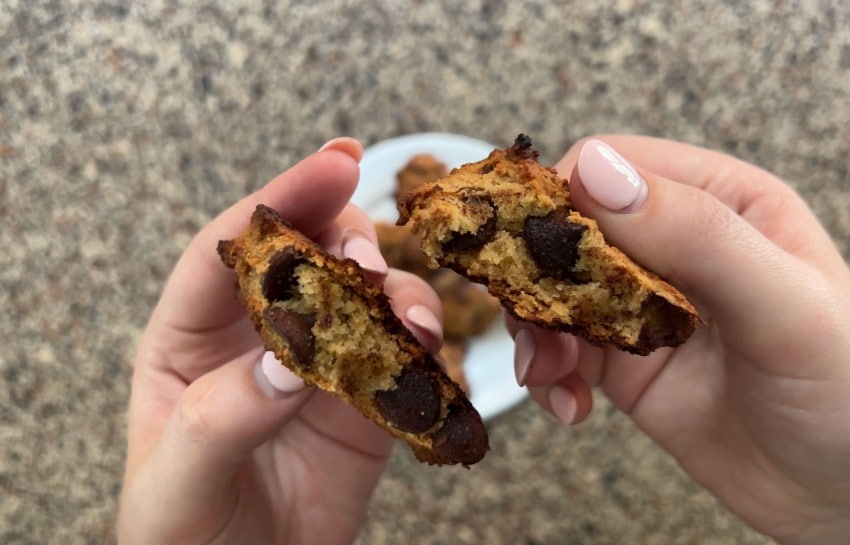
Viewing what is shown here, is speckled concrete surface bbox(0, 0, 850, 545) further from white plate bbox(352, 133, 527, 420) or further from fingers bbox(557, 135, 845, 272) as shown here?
fingers bbox(557, 135, 845, 272)

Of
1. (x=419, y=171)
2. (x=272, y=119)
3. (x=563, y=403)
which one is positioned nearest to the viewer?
(x=563, y=403)

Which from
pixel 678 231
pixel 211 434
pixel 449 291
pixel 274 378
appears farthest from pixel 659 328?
pixel 449 291

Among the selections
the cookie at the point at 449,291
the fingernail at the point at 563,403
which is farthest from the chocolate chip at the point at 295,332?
the cookie at the point at 449,291

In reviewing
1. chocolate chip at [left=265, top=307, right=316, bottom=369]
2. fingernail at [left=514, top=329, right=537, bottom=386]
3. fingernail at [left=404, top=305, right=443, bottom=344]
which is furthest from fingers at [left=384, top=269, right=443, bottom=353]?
chocolate chip at [left=265, top=307, right=316, bottom=369]

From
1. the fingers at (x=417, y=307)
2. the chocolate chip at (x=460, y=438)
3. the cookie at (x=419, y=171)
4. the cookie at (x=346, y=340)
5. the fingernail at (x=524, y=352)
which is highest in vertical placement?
the cookie at (x=346, y=340)

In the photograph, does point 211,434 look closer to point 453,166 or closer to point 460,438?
point 460,438

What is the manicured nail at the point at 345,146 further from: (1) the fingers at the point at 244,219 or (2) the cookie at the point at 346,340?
(2) the cookie at the point at 346,340

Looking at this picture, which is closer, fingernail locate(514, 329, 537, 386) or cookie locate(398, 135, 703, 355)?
cookie locate(398, 135, 703, 355)
